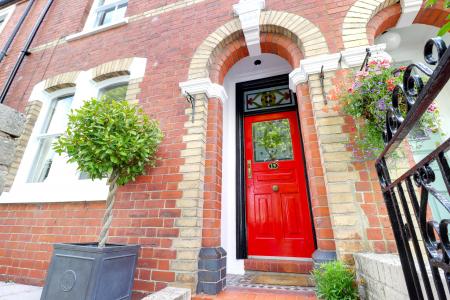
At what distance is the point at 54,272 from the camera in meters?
1.95

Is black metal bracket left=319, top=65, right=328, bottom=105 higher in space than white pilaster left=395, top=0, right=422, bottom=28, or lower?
lower

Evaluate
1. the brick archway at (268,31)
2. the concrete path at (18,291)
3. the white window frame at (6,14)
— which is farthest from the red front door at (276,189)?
the white window frame at (6,14)

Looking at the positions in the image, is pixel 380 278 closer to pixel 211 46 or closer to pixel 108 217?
pixel 108 217

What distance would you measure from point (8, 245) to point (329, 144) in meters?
4.40

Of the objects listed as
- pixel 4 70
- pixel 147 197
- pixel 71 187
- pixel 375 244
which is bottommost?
pixel 375 244

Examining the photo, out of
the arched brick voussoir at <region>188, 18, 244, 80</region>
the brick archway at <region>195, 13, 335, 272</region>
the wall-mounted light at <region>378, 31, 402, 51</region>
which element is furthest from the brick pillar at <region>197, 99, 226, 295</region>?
the wall-mounted light at <region>378, 31, 402, 51</region>

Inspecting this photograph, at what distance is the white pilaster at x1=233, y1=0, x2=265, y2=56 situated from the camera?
298 cm

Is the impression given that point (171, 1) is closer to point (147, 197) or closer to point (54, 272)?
point (147, 197)

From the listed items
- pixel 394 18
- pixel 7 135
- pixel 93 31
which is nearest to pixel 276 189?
pixel 394 18

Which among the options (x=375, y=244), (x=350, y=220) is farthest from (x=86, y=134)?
(x=375, y=244)

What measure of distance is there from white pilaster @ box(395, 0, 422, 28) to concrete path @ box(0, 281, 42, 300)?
5.24 meters

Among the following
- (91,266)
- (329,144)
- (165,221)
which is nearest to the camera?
(91,266)

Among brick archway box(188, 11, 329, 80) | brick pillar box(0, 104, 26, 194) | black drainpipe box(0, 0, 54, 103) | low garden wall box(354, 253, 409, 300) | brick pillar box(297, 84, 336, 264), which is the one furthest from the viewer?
black drainpipe box(0, 0, 54, 103)

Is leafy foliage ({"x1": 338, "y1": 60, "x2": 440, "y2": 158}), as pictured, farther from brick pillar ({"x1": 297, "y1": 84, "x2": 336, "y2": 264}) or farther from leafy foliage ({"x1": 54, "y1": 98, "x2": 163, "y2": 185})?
leafy foliage ({"x1": 54, "y1": 98, "x2": 163, "y2": 185})
